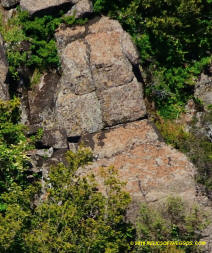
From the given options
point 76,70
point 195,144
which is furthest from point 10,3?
point 195,144

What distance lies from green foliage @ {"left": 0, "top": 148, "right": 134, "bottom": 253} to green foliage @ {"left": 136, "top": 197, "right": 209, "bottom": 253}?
117cm

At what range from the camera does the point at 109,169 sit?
43.2 feet

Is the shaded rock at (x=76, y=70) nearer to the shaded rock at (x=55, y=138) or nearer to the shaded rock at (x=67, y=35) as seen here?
the shaded rock at (x=67, y=35)

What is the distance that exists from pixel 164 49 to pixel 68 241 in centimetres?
1048

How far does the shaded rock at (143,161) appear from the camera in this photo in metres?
15.1

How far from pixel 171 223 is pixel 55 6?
11291mm

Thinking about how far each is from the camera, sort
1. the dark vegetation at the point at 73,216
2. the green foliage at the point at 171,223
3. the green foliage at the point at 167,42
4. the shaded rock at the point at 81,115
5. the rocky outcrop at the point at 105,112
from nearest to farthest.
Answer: the dark vegetation at the point at 73,216, the green foliage at the point at 171,223, the rocky outcrop at the point at 105,112, the shaded rock at the point at 81,115, the green foliage at the point at 167,42

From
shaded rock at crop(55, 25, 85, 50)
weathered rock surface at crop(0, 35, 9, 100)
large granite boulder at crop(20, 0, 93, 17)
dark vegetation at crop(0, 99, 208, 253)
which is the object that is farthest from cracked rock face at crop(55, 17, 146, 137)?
dark vegetation at crop(0, 99, 208, 253)

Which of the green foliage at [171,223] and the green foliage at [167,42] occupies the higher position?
the green foliage at [167,42]

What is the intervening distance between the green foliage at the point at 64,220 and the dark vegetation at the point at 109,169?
0.03m

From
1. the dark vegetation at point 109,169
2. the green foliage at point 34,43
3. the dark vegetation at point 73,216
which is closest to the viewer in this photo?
the dark vegetation at point 73,216

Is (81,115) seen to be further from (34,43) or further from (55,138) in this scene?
(34,43)

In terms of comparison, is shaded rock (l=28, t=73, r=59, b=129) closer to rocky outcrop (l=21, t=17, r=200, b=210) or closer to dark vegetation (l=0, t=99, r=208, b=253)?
rocky outcrop (l=21, t=17, r=200, b=210)

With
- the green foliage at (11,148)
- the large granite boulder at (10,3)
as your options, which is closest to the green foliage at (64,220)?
the green foliage at (11,148)
